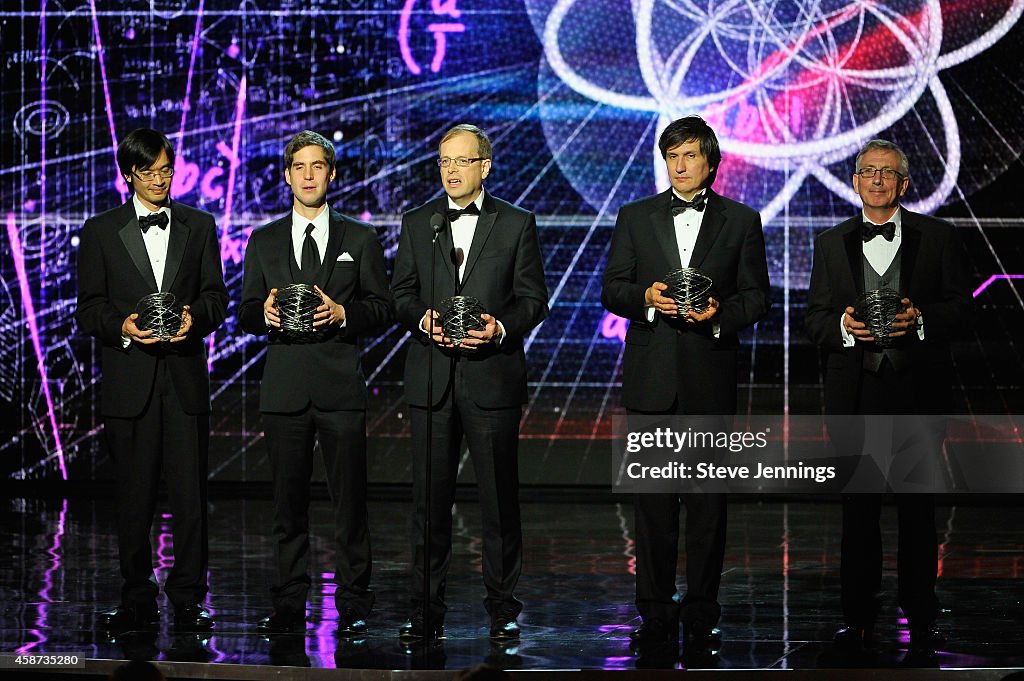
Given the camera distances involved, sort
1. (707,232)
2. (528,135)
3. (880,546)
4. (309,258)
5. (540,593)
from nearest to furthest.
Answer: (880,546), (707,232), (309,258), (540,593), (528,135)

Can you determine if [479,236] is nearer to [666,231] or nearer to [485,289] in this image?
[485,289]

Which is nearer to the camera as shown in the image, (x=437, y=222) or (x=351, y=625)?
(x=437, y=222)

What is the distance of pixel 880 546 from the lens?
4.83m

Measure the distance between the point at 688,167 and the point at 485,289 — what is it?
2.67 feet

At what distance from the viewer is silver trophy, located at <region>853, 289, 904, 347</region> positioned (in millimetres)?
4727

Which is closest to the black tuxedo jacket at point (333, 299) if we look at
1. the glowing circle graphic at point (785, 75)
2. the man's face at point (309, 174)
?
the man's face at point (309, 174)

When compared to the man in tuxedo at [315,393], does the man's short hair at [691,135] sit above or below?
above

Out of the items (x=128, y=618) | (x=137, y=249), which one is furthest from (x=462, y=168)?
(x=128, y=618)

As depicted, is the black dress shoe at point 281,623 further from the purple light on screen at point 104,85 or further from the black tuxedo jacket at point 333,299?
the purple light on screen at point 104,85

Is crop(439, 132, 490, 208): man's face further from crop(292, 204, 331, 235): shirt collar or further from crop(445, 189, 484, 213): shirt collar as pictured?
crop(292, 204, 331, 235): shirt collar

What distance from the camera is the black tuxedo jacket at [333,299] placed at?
5.06 metres

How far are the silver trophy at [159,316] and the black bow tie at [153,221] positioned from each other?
1.04ft

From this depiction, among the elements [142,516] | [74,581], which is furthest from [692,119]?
[74,581]

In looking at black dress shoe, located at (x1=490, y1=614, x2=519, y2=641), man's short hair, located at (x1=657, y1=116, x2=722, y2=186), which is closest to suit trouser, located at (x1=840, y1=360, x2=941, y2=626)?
man's short hair, located at (x1=657, y1=116, x2=722, y2=186)
